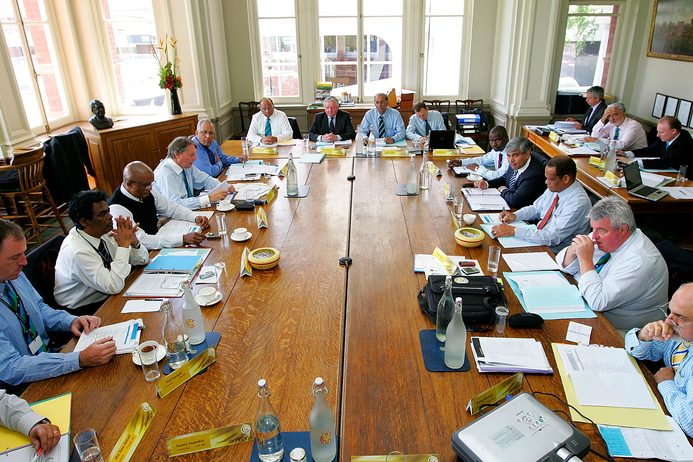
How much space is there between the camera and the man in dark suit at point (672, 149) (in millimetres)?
4367

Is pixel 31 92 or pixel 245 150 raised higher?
pixel 31 92

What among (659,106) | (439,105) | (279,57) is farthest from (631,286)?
(279,57)

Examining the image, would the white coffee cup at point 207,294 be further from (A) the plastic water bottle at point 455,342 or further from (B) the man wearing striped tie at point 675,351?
(B) the man wearing striped tie at point 675,351

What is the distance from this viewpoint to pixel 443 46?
7.23 m

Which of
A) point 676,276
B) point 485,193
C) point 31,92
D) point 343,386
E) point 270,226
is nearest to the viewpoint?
point 343,386

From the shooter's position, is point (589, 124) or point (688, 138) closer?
point (688, 138)

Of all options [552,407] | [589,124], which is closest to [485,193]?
[552,407]

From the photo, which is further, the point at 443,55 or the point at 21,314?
the point at 443,55

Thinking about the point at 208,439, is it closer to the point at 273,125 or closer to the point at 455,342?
the point at 455,342

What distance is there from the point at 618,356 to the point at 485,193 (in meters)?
1.91

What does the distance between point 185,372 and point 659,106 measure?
6330 mm

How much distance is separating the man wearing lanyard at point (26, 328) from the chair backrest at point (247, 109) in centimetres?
559

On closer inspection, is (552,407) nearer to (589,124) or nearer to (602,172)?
(602,172)

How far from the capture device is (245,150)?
15.6 ft
